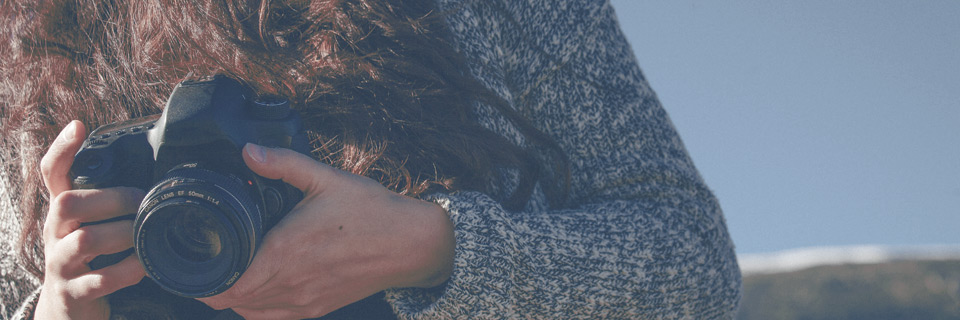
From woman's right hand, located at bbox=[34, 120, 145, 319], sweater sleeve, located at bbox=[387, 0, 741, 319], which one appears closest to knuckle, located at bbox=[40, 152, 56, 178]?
woman's right hand, located at bbox=[34, 120, 145, 319]

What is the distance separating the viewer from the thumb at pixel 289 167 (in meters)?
0.52

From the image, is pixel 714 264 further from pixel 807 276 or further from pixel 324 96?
pixel 807 276

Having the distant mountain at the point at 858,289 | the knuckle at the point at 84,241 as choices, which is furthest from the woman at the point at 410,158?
the distant mountain at the point at 858,289

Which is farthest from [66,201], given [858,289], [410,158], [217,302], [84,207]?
[858,289]

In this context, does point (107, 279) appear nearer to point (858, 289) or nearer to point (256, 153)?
point (256, 153)

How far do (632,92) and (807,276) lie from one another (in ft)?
4.93

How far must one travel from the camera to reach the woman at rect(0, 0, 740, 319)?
1.77 feet

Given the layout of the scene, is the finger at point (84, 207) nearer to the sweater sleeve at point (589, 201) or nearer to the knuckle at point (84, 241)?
the knuckle at point (84, 241)

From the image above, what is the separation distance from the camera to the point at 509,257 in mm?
570

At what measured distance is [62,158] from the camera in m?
0.55

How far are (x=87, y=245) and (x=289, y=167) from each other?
0.49ft

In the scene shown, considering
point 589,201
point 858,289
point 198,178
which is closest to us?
point 198,178

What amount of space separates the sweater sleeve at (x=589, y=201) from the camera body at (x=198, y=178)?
139 mm

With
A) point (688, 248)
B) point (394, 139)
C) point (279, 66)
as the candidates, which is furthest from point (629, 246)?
point (279, 66)
